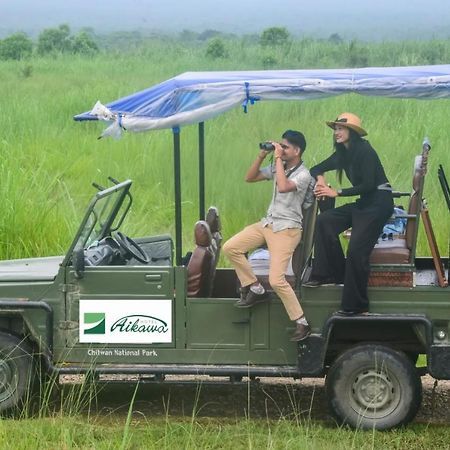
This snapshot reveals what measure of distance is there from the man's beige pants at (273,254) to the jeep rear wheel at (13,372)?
1305 mm

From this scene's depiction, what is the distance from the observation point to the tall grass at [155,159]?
37.5 ft

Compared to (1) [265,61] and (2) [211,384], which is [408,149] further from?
(1) [265,61]

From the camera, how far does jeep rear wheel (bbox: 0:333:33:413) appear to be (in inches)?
271

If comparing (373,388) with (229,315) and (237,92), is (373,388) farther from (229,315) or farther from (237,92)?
(237,92)

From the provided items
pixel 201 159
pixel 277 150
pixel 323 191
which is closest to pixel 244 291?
pixel 323 191

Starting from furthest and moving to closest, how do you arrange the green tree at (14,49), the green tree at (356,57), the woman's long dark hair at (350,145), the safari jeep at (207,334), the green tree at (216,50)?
the green tree at (14,49) < the green tree at (216,50) < the green tree at (356,57) < the woman's long dark hair at (350,145) < the safari jeep at (207,334)

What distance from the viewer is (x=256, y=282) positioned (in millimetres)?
→ 6723

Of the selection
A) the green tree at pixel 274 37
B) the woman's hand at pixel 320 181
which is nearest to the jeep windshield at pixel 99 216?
the woman's hand at pixel 320 181

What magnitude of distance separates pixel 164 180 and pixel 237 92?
7.64 meters

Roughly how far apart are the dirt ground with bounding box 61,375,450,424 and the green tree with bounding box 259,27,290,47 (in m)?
36.4

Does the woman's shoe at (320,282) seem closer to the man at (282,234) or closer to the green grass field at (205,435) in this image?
the man at (282,234)

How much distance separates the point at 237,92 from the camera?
21.7 feet

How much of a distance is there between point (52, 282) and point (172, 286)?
0.69 metres

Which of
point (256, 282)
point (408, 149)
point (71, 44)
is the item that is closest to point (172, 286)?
point (256, 282)
